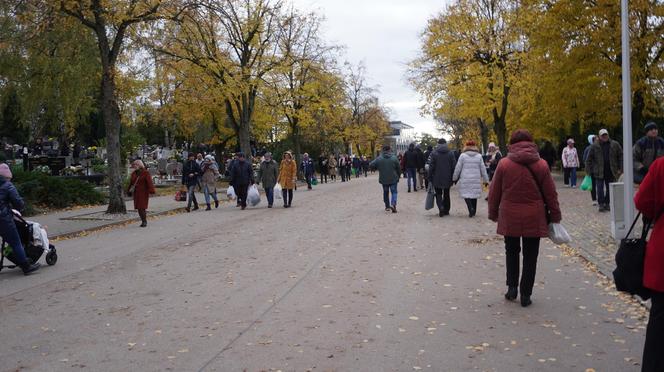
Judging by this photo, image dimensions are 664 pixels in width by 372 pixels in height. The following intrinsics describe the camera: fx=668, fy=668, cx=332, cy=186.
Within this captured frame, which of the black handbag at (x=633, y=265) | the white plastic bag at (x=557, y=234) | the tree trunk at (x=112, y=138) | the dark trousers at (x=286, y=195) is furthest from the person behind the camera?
the dark trousers at (x=286, y=195)

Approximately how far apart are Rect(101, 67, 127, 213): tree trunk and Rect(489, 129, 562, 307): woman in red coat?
1473 cm

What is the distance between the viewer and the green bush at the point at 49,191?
21.9 meters

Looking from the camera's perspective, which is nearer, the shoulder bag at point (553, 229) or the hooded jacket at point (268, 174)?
the shoulder bag at point (553, 229)

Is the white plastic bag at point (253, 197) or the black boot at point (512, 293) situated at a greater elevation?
the white plastic bag at point (253, 197)

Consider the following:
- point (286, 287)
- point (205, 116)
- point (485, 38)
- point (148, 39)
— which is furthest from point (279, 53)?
point (286, 287)

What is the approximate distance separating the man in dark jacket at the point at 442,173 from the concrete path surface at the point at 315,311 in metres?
4.06

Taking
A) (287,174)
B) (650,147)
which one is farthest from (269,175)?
(650,147)

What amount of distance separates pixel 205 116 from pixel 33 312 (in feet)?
121

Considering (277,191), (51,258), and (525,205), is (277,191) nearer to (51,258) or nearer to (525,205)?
(51,258)

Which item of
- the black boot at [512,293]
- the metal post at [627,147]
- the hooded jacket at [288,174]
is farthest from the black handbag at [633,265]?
the hooded jacket at [288,174]

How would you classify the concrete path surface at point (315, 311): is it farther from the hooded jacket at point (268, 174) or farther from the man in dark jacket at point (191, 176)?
the hooded jacket at point (268, 174)

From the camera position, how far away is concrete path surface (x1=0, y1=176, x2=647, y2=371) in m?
5.42

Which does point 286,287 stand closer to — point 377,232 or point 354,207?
point 377,232

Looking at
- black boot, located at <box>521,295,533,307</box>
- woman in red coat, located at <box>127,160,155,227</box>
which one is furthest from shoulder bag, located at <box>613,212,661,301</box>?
woman in red coat, located at <box>127,160,155,227</box>
